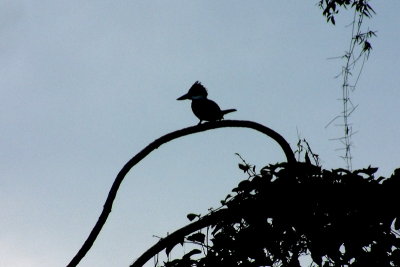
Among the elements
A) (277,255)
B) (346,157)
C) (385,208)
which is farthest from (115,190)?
(346,157)

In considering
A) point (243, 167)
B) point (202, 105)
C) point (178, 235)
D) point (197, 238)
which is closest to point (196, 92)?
point (202, 105)

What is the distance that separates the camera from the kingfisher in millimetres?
6652

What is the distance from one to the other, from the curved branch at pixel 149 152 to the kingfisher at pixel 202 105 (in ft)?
8.04

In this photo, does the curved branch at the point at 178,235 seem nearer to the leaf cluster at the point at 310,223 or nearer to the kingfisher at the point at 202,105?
the leaf cluster at the point at 310,223

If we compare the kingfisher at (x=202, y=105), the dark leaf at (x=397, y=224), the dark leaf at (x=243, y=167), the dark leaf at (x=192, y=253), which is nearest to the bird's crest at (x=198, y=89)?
the kingfisher at (x=202, y=105)

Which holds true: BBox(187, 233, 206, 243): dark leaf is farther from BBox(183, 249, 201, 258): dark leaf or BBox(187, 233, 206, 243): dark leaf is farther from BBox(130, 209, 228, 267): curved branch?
BBox(130, 209, 228, 267): curved branch

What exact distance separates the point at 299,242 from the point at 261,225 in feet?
0.85

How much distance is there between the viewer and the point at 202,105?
6.88 meters

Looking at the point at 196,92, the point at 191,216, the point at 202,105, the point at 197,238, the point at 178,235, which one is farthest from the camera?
the point at 196,92

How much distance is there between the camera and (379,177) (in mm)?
3359

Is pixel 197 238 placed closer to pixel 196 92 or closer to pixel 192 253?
pixel 192 253

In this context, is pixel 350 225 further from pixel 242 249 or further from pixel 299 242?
pixel 242 249

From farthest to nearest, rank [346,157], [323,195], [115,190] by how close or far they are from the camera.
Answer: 1. [346,157]
2. [323,195]
3. [115,190]

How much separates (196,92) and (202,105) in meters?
0.33
